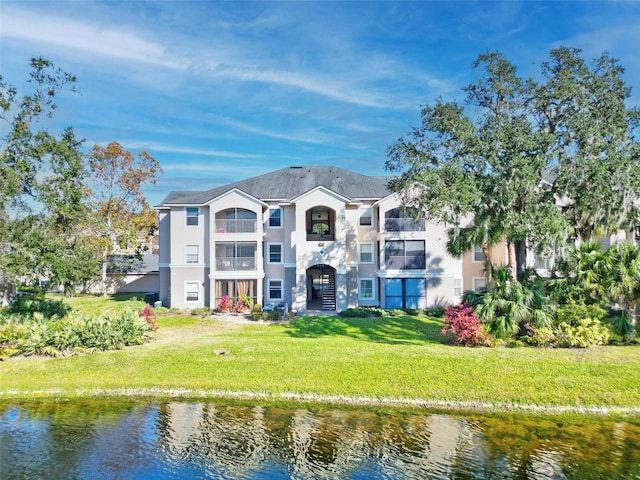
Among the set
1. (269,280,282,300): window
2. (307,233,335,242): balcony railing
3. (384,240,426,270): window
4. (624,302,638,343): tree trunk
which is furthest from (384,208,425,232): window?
(624,302,638,343): tree trunk

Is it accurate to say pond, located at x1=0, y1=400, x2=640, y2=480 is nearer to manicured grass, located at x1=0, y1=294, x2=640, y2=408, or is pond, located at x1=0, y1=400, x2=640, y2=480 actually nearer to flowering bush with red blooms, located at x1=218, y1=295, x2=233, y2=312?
manicured grass, located at x1=0, y1=294, x2=640, y2=408

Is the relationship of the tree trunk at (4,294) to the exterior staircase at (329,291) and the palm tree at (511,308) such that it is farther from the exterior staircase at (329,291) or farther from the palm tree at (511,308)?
the palm tree at (511,308)

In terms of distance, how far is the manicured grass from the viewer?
16625 mm

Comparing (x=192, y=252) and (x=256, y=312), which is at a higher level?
(x=192, y=252)

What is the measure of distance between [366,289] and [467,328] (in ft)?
44.3

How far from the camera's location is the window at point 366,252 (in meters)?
34.0

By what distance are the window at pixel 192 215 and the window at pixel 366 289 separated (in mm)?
13505

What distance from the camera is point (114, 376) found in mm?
18531

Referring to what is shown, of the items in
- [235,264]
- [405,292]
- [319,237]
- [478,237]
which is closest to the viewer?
[478,237]

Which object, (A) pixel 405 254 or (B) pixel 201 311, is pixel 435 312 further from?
(B) pixel 201 311

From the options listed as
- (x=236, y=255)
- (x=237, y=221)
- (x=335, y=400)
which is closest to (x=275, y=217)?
(x=237, y=221)

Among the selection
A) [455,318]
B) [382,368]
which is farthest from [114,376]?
[455,318]

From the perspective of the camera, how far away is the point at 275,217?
34969 millimetres

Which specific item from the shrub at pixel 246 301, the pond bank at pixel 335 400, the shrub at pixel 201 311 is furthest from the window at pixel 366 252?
the pond bank at pixel 335 400
